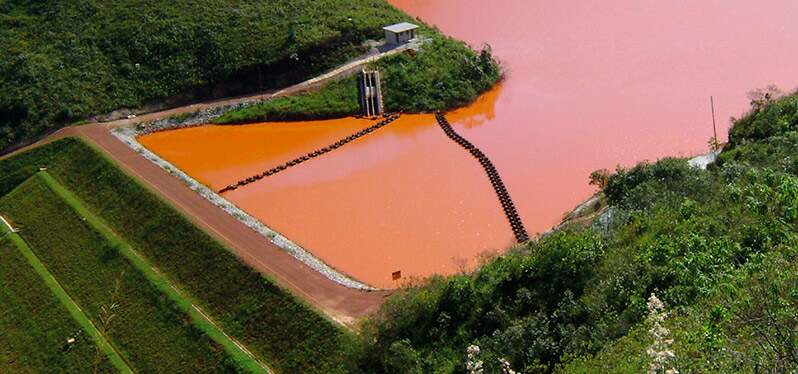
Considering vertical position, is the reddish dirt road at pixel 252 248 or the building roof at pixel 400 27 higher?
the building roof at pixel 400 27

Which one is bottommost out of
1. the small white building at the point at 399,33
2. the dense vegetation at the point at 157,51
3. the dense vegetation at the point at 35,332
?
the dense vegetation at the point at 35,332

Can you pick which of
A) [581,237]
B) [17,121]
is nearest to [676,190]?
[581,237]

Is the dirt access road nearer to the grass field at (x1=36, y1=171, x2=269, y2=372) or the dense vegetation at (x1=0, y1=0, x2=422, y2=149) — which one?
the dense vegetation at (x1=0, y1=0, x2=422, y2=149)

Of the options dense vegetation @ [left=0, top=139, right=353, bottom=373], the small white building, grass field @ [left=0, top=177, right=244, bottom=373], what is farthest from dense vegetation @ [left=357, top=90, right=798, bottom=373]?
the small white building

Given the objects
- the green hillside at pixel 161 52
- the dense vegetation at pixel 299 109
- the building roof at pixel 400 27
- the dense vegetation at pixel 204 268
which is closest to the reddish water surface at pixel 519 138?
the dense vegetation at pixel 299 109

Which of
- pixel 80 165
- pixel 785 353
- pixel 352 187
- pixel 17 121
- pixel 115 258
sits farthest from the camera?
pixel 17 121

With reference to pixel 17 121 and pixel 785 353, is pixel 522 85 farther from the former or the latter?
pixel 785 353

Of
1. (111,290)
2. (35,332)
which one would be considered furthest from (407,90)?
(35,332)

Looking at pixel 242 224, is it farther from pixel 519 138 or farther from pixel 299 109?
pixel 519 138

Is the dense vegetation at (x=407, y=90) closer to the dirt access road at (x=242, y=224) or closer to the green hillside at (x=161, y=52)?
the green hillside at (x=161, y=52)
